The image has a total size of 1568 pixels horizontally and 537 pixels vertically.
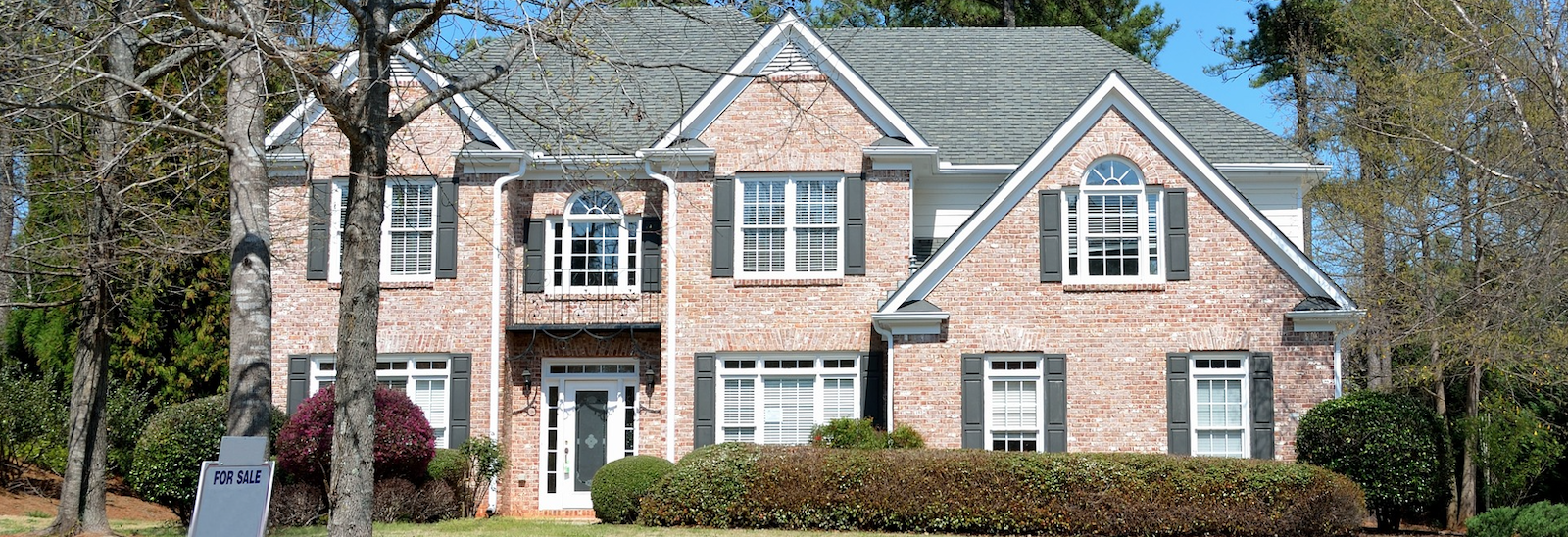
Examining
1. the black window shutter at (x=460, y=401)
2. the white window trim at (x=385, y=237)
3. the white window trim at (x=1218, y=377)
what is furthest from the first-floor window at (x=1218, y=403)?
the white window trim at (x=385, y=237)

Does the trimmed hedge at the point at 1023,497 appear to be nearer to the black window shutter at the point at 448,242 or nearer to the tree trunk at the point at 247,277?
the tree trunk at the point at 247,277

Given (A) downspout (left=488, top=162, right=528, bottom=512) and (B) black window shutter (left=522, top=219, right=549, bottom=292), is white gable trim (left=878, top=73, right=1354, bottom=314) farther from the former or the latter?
(A) downspout (left=488, top=162, right=528, bottom=512)

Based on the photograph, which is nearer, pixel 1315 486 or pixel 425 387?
pixel 1315 486

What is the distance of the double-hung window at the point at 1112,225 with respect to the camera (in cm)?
2005

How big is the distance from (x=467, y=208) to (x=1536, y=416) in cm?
1799

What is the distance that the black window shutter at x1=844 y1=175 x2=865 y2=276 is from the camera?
2059 cm

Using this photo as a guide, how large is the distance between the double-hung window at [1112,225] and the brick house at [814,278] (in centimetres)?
3

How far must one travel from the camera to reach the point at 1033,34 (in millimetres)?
26797

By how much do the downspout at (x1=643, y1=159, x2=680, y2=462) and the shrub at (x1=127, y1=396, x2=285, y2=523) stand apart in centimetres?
615

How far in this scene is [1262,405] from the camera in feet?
64.1

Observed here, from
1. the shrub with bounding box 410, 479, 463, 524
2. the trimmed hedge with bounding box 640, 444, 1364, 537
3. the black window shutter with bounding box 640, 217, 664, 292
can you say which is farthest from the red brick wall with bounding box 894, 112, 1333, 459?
the shrub with bounding box 410, 479, 463, 524

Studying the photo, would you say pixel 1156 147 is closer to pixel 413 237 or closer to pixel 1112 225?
pixel 1112 225

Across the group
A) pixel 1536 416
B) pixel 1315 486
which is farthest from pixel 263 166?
pixel 1536 416

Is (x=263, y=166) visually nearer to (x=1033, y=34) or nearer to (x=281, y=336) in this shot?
(x=281, y=336)
